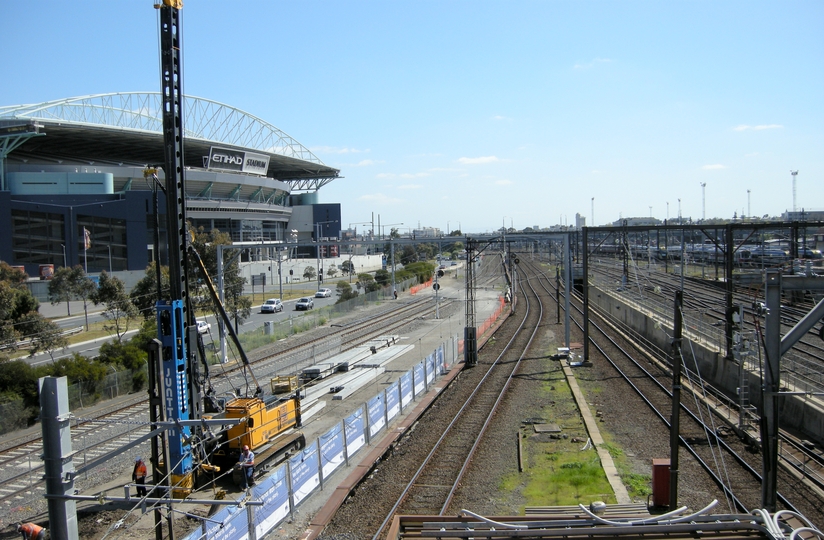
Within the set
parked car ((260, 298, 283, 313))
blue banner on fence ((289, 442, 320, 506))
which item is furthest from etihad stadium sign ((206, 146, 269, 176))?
blue banner on fence ((289, 442, 320, 506))

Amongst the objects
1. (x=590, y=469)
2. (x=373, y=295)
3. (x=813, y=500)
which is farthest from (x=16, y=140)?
(x=813, y=500)

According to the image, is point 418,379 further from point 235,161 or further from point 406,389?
point 235,161

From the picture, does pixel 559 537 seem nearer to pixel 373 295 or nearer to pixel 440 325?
pixel 440 325

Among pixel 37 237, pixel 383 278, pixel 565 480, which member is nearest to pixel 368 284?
pixel 383 278

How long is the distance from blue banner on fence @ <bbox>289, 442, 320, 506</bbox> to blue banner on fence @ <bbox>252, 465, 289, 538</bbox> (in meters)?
0.36

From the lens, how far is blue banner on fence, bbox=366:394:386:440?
14.5 m

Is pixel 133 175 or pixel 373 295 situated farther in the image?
pixel 133 175

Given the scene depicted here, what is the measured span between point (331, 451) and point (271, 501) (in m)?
2.76

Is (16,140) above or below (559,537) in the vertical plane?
above

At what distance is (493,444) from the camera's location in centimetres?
1432

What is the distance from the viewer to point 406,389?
17.7 metres

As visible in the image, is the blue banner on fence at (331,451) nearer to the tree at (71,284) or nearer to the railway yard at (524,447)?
the railway yard at (524,447)

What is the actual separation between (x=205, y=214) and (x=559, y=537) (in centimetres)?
6788

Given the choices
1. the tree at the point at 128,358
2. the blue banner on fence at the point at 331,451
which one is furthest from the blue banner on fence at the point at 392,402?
the tree at the point at 128,358
